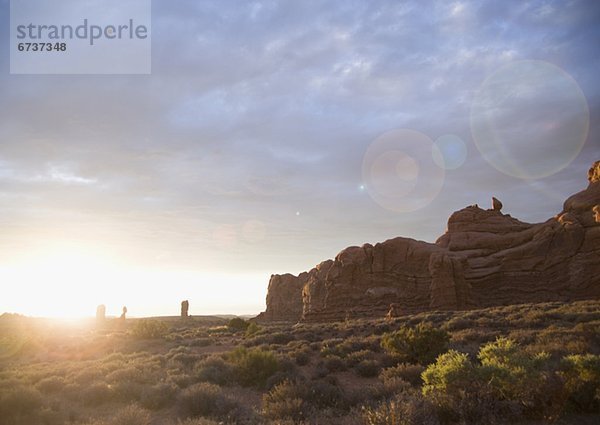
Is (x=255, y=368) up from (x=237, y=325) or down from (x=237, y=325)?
up

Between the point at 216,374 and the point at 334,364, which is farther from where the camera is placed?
the point at 334,364

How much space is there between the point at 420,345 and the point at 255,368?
6.53m

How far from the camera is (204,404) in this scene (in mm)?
10461

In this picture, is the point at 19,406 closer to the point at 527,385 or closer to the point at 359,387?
the point at 359,387

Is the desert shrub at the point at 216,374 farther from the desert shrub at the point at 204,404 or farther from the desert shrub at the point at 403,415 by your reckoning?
the desert shrub at the point at 403,415

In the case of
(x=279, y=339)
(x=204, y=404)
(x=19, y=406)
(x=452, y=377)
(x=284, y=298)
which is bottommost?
(x=284, y=298)

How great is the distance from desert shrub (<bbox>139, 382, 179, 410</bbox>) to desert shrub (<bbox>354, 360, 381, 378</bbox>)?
6.71 m

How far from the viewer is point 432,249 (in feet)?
172

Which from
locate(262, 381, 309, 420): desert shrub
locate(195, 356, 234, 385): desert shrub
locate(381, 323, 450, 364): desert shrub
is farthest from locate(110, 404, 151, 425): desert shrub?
locate(381, 323, 450, 364): desert shrub

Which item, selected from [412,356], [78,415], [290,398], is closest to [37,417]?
[78,415]

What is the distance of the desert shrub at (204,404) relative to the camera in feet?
32.8

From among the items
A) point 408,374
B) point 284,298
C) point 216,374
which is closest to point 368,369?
point 408,374

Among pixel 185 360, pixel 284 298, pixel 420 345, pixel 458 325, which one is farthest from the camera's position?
pixel 284 298

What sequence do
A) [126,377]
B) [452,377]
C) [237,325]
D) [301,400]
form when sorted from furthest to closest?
[237,325] < [126,377] < [301,400] < [452,377]
